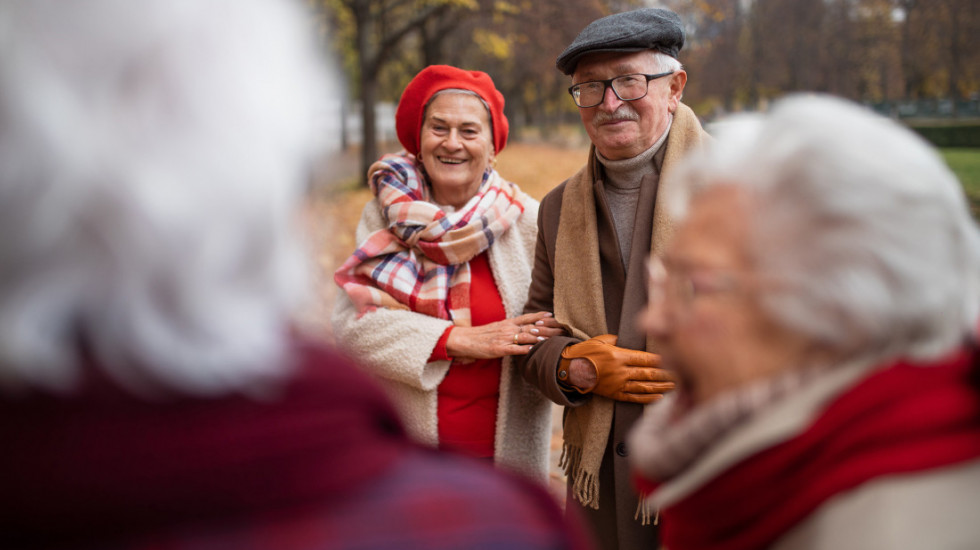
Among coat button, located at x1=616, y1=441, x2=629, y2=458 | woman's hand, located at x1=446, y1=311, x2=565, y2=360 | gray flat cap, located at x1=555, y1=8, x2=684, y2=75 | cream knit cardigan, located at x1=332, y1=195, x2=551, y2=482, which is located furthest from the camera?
cream knit cardigan, located at x1=332, y1=195, x2=551, y2=482

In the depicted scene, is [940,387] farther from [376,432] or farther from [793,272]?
[376,432]

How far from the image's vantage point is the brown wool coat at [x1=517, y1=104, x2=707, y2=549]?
7.78 ft

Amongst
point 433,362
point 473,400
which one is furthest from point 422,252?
point 473,400

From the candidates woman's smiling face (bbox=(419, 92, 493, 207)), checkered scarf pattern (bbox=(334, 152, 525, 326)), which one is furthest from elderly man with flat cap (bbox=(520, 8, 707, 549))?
woman's smiling face (bbox=(419, 92, 493, 207))

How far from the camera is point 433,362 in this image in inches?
108

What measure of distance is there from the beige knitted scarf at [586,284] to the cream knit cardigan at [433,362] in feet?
0.98

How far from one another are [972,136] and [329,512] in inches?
683

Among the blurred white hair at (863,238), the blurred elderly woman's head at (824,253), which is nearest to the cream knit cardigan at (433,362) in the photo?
the blurred elderly woman's head at (824,253)

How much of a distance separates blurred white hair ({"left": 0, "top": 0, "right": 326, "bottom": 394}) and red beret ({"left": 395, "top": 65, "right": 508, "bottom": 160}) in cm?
211

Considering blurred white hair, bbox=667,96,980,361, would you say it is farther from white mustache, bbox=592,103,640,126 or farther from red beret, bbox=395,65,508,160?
red beret, bbox=395,65,508,160

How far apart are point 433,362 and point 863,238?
77.4 inches

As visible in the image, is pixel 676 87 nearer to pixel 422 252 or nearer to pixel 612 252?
pixel 612 252

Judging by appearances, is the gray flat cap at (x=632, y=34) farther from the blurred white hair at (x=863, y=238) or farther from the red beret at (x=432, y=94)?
the blurred white hair at (x=863, y=238)

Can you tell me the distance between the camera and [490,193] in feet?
9.66
